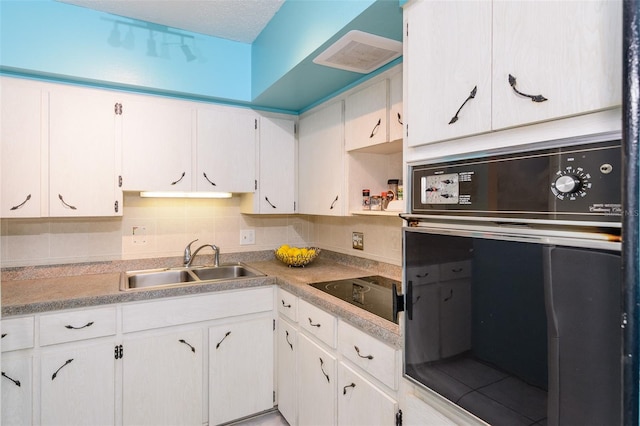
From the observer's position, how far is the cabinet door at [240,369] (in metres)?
2.14

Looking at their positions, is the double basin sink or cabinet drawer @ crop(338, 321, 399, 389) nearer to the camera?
cabinet drawer @ crop(338, 321, 399, 389)

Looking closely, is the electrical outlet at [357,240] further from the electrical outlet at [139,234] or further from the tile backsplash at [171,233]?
the electrical outlet at [139,234]

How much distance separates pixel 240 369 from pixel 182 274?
0.77 m

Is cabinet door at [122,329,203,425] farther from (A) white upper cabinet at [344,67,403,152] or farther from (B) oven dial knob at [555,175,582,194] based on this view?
(B) oven dial knob at [555,175,582,194]

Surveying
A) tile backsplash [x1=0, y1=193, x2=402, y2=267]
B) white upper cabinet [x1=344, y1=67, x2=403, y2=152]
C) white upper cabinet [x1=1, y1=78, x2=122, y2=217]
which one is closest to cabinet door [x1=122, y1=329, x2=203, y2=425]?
tile backsplash [x1=0, y1=193, x2=402, y2=267]

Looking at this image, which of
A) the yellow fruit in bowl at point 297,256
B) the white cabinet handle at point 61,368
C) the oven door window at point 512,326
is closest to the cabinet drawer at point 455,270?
the oven door window at point 512,326

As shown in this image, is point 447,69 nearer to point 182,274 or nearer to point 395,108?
point 395,108

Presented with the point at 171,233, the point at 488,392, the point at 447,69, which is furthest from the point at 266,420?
the point at 447,69

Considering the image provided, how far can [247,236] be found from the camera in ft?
9.33

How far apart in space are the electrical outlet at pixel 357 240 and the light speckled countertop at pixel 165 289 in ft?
0.30

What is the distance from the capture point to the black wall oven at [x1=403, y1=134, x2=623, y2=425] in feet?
2.31

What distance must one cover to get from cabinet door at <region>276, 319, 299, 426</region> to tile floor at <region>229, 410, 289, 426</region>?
0.17 feet

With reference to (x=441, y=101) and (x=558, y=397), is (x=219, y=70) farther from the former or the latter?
(x=558, y=397)

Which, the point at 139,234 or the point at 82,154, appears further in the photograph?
the point at 139,234
